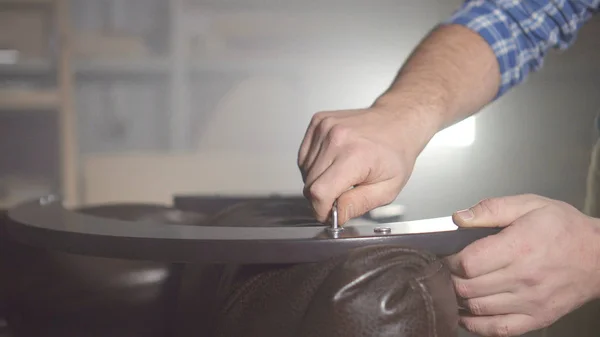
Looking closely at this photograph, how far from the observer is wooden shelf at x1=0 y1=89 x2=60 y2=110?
174 cm

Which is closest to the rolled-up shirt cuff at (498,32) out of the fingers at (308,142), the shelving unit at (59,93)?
the fingers at (308,142)

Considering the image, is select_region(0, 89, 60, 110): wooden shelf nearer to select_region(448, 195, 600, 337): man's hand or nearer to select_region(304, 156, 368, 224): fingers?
select_region(304, 156, 368, 224): fingers

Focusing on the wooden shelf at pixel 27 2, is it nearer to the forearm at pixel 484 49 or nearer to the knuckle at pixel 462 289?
the forearm at pixel 484 49

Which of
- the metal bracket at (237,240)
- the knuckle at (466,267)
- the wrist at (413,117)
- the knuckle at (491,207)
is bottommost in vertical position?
the knuckle at (466,267)

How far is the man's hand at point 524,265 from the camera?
48 centimetres

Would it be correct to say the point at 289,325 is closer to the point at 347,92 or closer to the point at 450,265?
the point at 450,265

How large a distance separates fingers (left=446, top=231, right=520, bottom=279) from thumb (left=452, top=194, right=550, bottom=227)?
0.01 metres

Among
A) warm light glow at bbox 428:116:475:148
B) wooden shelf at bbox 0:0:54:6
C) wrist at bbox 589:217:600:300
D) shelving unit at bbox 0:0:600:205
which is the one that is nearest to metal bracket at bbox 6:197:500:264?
wrist at bbox 589:217:600:300

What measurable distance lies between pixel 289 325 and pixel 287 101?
1.34 m

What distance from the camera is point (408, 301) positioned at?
1.28 feet

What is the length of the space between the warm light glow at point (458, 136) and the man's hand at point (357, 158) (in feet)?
2.95

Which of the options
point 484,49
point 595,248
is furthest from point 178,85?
point 595,248

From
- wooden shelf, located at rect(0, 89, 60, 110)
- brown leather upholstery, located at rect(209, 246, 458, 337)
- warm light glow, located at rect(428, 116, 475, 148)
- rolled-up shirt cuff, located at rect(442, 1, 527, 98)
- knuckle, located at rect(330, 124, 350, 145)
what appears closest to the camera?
brown leather upholstery, located at rect(209, 246, 458, 337)

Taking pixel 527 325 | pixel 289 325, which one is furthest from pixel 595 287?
pixel 289 325
